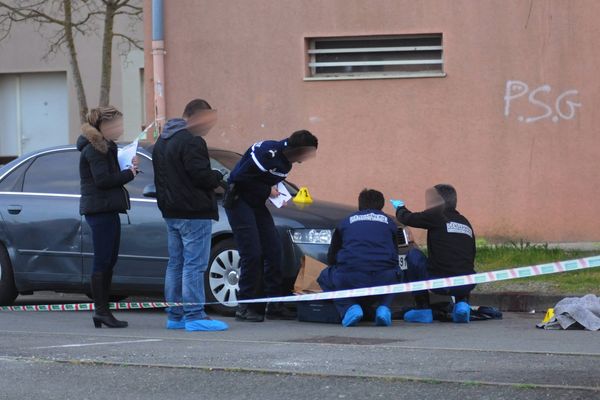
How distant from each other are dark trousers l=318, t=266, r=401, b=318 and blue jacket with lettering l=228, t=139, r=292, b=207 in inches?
32.9

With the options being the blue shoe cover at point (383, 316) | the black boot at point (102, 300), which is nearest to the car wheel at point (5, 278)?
the black boot at point (102, 300)

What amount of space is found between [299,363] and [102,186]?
2557 mm

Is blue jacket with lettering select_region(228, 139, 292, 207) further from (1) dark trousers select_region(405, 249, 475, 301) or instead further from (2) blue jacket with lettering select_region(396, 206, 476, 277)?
(1) dark trousers select_region(405, 249, 475, 301)

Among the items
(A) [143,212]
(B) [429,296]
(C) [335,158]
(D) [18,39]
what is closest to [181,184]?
(A) [143,212]

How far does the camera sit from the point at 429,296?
971 cm

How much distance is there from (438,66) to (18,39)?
1034cm

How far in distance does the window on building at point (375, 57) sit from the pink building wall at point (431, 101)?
0.46 ft

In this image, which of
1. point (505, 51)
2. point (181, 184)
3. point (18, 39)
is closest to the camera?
point (181, 184)

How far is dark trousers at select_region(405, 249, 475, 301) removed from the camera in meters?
9.55

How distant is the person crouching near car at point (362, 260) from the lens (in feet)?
30.3

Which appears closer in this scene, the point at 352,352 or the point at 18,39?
the point at 352,352

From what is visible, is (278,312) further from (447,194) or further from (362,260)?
(447,194)

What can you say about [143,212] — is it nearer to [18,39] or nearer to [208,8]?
[208,8]

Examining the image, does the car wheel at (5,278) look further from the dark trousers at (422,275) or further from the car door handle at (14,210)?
the dark trousers at (422,275)
